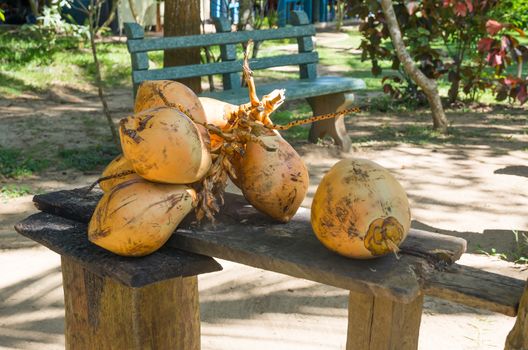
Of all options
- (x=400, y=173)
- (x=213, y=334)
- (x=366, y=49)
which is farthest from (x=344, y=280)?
(x=366, y=49)

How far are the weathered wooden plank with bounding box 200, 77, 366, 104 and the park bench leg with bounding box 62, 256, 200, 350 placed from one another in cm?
319

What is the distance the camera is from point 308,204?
451 centimetres

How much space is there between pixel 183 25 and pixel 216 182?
5.10m

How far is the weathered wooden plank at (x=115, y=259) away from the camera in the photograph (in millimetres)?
1446

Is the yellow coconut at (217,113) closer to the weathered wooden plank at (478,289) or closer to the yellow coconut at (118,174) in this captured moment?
the yellow coconut at (118,174)

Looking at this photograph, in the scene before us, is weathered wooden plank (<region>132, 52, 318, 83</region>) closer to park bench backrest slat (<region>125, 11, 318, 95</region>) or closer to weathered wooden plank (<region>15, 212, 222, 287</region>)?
park bench backrest slat (<region>125, 11, 318, 95</region>)

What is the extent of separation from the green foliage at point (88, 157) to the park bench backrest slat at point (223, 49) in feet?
2.86

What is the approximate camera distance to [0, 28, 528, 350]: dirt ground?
9.69 feet

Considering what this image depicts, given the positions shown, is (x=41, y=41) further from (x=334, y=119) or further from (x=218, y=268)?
(x=218, y=268)

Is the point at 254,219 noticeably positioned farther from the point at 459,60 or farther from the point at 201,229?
the point at 459,60

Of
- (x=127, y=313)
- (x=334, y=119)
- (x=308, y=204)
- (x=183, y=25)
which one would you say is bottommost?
(x=308, y=204)

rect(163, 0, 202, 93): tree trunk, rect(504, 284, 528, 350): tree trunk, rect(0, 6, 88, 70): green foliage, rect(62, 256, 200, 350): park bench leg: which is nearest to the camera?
rect(504, 284, 528, 350): tree trunk

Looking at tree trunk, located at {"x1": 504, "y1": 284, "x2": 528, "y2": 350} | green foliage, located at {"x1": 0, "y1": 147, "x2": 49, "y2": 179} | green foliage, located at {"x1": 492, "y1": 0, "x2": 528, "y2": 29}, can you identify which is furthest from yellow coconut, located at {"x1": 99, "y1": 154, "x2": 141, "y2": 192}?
green foliage, located at {"x1": 492, "y1": 0, "x2": 528, "y2": 29}

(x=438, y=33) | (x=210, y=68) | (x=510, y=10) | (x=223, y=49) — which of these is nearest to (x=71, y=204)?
(x=210, y=68)
